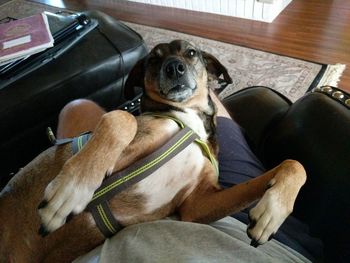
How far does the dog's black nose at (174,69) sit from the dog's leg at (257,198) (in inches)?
14.1

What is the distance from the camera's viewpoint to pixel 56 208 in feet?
2.27

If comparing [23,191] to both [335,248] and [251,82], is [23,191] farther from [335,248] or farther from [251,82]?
[251,82]

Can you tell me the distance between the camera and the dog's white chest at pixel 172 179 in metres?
0.81

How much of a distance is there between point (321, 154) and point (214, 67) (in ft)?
2.05

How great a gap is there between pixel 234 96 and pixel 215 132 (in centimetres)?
32

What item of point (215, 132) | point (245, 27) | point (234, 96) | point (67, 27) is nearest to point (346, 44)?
→ point (245, 27)

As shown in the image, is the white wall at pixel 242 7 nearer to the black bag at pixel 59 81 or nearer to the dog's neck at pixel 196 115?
the black bag at pixel 59 81

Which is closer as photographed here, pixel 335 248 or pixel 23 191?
pixel 335 248

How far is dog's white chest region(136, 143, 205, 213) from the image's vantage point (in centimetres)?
81

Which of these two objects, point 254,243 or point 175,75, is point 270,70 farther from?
point 254,243

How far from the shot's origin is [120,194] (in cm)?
79

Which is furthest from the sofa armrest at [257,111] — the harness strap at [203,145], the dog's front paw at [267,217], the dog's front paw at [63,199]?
the dog's front paw at [63,199]

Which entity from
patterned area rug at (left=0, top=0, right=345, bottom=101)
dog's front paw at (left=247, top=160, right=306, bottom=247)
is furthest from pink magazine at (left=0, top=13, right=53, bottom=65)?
dog's front paw at (left=247, top=160, right=306, bottom=247)

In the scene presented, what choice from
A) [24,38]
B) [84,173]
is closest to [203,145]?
[84,173]
